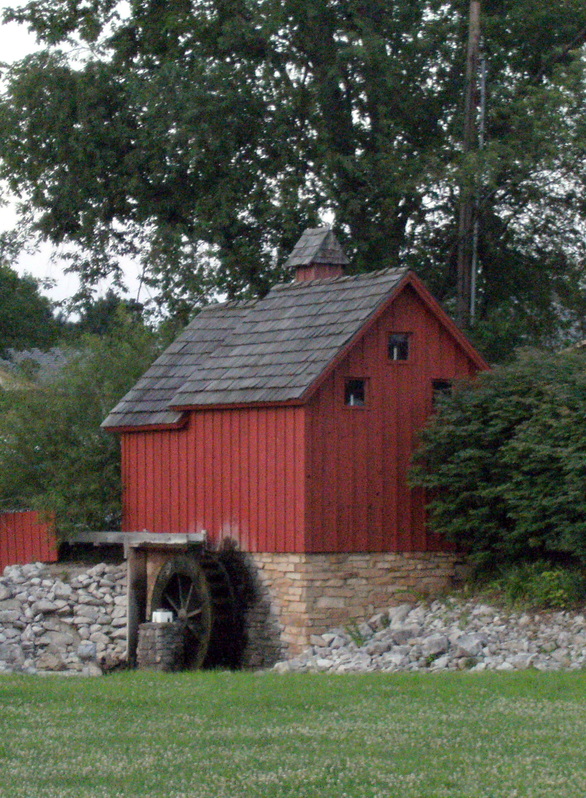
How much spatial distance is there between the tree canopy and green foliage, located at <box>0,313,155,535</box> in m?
4.04

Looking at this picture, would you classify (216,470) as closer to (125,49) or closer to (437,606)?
(437,606)

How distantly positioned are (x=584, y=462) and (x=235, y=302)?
9542 mm

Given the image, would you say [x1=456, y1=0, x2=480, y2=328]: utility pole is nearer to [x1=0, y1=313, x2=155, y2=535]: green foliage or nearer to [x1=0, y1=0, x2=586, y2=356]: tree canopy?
[x1=0, y1=0, x2=586, y2=356]: tree canopy

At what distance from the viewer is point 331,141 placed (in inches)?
1179

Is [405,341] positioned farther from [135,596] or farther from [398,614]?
[135,596]

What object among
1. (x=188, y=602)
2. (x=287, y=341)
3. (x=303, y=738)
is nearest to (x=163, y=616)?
(x=188, y=602)

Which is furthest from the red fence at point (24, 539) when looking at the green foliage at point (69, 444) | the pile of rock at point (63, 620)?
the pile of rock at point (63, 620)

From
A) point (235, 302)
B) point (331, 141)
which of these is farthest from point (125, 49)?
point (235, 302)

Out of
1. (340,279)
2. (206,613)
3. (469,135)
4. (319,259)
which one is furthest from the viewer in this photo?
(469,135)

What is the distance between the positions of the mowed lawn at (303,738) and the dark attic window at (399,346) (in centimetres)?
713

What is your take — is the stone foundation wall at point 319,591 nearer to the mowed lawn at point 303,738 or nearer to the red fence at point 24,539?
the mowed lawn at point 303,738

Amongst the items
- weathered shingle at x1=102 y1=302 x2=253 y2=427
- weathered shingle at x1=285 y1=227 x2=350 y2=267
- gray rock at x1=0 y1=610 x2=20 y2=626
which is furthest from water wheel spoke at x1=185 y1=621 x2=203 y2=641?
weathered shingle at x1=285 y1=227 x2=350 y2=267

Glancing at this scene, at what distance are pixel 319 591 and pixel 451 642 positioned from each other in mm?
2715

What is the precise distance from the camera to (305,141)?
30.3 meters
